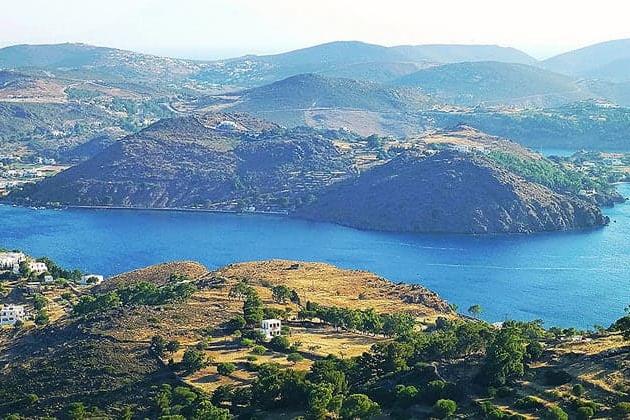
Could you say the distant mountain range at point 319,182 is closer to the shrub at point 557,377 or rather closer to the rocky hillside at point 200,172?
the rocky hillside at point 200,172

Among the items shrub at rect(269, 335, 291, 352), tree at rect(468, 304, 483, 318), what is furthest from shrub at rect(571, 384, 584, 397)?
tree at rect(468, 304, 483, 318)

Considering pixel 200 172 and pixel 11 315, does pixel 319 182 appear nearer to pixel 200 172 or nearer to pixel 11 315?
pixel 200 172

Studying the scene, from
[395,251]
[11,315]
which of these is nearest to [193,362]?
[11,315]

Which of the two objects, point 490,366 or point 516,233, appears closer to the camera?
point 490,366

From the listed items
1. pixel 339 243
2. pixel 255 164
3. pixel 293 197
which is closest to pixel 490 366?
A: pixel 339 243

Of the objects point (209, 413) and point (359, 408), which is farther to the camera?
point (209, 413)

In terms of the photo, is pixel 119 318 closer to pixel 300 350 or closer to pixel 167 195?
pixel 300 350

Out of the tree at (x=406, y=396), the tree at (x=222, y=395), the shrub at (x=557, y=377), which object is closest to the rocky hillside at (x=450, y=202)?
the tree at (x=222, y=395)
